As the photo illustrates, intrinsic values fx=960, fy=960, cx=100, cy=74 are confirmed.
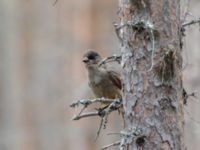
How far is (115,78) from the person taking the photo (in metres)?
8.38

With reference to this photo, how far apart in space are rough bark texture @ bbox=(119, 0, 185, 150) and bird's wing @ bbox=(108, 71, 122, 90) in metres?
2.20

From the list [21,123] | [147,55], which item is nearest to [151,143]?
[147,55]

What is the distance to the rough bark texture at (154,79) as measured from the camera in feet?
19.7

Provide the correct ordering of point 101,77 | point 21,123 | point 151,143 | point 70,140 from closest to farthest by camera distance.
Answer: point 151,143 < point 101,77 < point 70,140 < point 21,123

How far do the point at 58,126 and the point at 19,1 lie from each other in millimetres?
3568

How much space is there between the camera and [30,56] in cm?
2348

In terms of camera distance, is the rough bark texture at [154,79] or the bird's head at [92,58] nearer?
the rough bark texture at [154,79]

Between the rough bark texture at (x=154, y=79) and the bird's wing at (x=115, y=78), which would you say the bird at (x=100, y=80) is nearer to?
the bird's wing at (x=115, y=78)

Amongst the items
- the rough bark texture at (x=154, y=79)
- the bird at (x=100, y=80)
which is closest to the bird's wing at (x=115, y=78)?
the bird at (x=100, y=80)

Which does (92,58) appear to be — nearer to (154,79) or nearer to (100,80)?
(100,80)

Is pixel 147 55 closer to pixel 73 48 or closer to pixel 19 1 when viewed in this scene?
pixel 73 48

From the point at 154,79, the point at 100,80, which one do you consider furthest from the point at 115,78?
the point at 154,79

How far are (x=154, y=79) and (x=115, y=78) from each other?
2353 mm

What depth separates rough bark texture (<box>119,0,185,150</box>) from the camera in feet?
19.7
